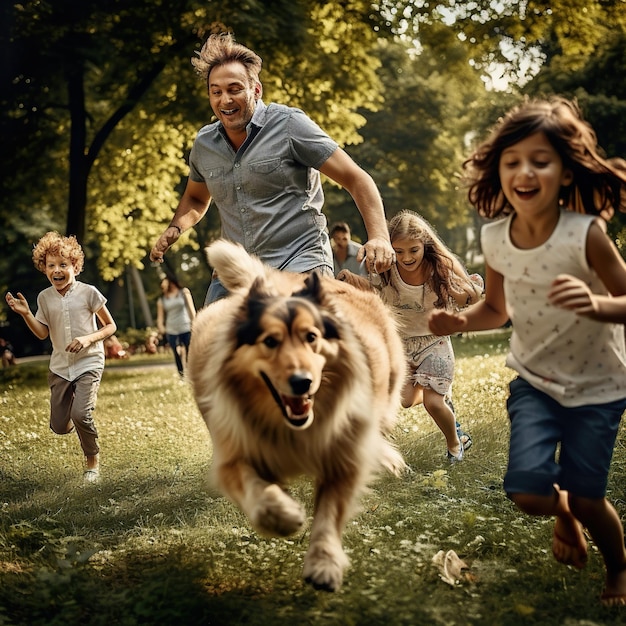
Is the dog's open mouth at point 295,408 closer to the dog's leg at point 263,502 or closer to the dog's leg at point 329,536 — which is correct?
the dog's leg at point 263,502

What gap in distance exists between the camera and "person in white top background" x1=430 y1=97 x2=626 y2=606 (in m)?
3.52

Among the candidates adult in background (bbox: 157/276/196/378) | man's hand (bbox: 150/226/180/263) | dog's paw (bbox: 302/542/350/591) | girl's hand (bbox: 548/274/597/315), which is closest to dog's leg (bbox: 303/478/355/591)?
dog's paw (bbox: 302/542/350/591)

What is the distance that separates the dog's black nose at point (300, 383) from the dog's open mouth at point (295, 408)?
0.12 m

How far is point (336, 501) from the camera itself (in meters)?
3.87

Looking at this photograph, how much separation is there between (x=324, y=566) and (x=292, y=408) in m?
0.66

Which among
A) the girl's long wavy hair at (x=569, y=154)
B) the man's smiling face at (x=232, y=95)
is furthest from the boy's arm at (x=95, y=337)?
the girl's long wavy hair at (x=569, y=154)

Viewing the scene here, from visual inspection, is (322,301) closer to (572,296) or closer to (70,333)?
(572,296)

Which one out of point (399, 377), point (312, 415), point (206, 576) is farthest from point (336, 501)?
point (399, 377)

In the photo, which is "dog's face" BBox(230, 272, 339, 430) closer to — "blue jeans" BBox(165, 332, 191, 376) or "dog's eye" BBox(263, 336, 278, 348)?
"dog's eye" BBox(263, 336, 278, 348)

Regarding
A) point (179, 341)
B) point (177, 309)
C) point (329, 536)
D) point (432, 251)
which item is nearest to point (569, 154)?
point (329, 536)

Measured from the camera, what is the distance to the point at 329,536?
363cm

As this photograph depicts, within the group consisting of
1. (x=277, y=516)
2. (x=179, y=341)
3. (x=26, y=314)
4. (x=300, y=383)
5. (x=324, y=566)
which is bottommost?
(x=324, y=566)

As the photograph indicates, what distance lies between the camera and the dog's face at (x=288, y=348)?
11.1 feet

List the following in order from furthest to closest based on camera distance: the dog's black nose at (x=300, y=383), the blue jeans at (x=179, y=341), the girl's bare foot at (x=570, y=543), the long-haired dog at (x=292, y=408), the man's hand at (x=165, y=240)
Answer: the blue jeans at (x=179, y=341) < the man's hand at (x=165, y=240) < the girl's bare foot at (x=570, y=543) < the long-haired dog at (x=292, y=408) < the dog's black nose at (x=300, y=383)
